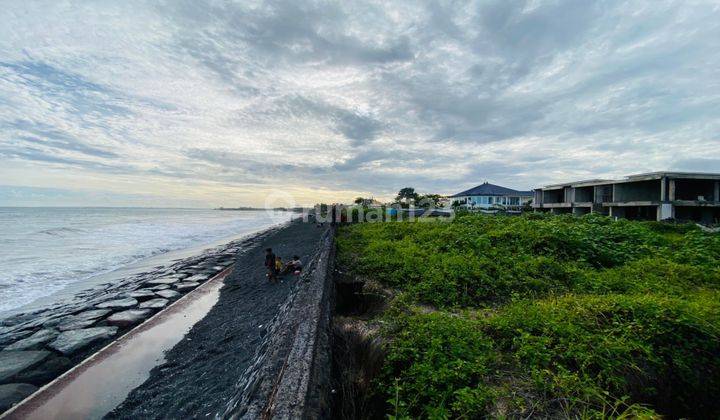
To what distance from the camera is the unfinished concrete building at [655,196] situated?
22594 millimetres

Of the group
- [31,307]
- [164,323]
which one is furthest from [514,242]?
[31,307]

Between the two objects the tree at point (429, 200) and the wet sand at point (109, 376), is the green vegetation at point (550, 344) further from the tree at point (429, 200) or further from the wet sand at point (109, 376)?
the tree at point (429, 200)

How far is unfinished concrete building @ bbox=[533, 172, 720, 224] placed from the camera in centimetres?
2259

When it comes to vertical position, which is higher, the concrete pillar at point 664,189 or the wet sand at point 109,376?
the concrete pillar at point 664,189

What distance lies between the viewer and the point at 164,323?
671cm

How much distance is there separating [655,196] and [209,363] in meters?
34.4

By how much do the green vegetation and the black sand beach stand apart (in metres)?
2.49

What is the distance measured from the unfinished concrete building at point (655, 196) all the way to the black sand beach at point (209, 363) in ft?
97.2

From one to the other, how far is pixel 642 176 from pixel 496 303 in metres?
28.9

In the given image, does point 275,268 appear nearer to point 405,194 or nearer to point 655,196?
point 655,196

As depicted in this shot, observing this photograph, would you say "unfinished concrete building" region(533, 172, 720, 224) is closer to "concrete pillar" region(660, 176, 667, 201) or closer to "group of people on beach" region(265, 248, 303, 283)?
"concrete pillar" region(660, 176, 667, 201)

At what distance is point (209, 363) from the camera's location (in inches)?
191

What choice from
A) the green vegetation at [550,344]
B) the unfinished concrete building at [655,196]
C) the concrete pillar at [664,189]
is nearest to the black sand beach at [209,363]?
the green vegetation at [550,344]

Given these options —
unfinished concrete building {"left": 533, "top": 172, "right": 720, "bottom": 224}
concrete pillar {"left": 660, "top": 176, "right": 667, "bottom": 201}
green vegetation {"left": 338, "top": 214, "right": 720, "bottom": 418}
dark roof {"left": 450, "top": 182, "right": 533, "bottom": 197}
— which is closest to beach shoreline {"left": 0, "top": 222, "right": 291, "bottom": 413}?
green vegetation {"left": 338, "top": 214, "right": 720, "bottom": 418}
